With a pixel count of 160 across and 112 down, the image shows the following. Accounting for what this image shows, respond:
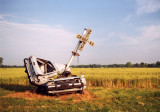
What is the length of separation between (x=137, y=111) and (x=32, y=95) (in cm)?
630

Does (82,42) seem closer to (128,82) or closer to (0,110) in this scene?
(0,110)

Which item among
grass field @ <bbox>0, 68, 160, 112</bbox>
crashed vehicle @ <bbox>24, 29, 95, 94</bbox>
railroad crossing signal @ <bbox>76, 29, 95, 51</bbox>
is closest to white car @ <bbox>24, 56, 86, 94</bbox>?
crashed vehicle @ <bbox>24, 29, 95, 94</bbox>

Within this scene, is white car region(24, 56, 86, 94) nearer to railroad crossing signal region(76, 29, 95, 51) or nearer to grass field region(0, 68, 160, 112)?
grass field region(0, 68, 160, 112)

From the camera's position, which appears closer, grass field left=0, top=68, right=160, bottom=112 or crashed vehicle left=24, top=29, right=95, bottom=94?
grass field left=0, top=68, right=160, bottom=112

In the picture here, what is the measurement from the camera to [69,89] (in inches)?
360

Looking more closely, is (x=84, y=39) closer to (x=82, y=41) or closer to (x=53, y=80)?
(x=82, y=41)

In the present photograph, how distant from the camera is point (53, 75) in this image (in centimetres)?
991

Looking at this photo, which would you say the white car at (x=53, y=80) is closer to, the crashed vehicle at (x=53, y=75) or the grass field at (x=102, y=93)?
the crashed vehicle at (x=53, y=75)

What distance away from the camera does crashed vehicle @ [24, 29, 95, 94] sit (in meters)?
8.95

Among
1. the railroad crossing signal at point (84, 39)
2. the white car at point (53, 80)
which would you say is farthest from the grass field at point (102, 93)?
the railroad crossing signal at point (84, 39)

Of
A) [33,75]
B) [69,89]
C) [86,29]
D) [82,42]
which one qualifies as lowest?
[69,89]

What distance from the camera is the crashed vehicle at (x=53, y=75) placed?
8.95 metres

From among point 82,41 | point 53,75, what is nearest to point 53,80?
point 53,75

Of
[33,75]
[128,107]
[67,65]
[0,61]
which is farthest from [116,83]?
[0,61]
